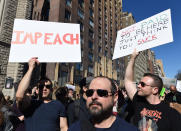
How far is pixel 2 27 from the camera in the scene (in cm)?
1070

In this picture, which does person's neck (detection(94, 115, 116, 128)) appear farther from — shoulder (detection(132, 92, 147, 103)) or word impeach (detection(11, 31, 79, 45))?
word impeach (detection(11, 31, 79, 45))

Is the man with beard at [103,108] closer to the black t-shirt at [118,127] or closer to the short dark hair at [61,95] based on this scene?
the black t-shirt at [118,127]

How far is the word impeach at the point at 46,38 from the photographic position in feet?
10.3

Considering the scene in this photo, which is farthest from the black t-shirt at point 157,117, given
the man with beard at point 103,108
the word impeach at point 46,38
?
the word impeach at point 46,38

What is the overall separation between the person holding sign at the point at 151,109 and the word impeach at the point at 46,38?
1.62 m

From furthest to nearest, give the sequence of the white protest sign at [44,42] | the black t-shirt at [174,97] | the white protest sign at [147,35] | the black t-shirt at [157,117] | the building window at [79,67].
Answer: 1. the building window at [79,67]
2. the black t-shirt at [174,97]
3. the white protest sign at [147,35]
4. the white protest sign at [44,42]
5. the black t-shirt at [157,117]

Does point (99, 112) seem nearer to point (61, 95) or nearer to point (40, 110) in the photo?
point (40, 110)

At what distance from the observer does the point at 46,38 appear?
3330mm

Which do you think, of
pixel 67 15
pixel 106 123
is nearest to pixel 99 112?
pixel 106 123

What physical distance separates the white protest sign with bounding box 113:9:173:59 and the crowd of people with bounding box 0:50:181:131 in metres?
0.48

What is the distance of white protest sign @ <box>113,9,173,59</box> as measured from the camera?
3258 mm

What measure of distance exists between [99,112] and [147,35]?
259cm

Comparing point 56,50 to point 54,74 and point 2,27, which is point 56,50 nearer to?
point 2,27

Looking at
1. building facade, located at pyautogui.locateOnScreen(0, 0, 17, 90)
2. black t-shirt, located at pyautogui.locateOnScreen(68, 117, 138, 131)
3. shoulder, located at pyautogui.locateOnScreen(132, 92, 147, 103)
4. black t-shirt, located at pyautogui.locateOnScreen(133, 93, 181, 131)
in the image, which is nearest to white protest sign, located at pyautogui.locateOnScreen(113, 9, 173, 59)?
shoulder, located at pyautogui.locateOnScreen(132, 92, 147, 103)
